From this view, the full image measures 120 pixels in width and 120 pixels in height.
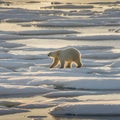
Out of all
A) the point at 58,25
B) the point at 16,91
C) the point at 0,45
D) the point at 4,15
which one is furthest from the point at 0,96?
the point at 4,15

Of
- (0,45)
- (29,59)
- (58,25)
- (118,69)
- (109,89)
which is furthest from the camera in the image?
(58,25)

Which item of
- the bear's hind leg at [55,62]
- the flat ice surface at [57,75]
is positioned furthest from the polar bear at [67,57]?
the flat ice surface at [57,75]

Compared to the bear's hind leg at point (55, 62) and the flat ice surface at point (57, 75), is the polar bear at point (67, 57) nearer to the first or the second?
the bear's hind leg at point (55, 62)

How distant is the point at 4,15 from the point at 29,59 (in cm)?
1557

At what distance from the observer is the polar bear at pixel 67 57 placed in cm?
1202

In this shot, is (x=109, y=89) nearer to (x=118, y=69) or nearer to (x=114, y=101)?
(x=114, y=101)

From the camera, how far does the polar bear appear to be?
12.0 meters

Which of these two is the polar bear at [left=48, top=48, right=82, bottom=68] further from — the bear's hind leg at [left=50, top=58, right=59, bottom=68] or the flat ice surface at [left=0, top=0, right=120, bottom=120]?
the flat ice surface at [left=0, top=0, right=120, bottom=120]

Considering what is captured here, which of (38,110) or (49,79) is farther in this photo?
(49,79)

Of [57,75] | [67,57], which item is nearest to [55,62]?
[67,57]

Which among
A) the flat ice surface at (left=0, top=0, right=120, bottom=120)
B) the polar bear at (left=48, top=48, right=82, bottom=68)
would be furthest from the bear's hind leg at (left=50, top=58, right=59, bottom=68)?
the flat ice surface at (left=0, top=0, right=120, bottom=120)

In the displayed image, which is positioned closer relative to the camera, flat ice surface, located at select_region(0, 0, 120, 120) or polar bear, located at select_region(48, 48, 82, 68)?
flat ice surface, located at select_region(0, 0, 120, 120)

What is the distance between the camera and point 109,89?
912 cm

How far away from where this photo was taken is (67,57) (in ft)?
39.9
